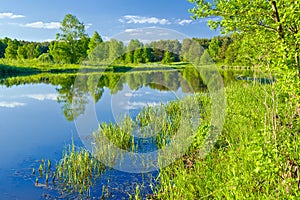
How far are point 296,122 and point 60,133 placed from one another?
26.9 ft

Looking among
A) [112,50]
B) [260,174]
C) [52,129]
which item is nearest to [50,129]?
[52,129]

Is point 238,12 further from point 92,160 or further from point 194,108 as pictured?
point 194,108

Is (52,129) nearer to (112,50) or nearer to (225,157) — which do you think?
(112,50)

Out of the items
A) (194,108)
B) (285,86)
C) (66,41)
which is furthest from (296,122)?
(66,41)

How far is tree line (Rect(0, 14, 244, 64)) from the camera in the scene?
6.80m

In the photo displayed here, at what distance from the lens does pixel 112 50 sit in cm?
719

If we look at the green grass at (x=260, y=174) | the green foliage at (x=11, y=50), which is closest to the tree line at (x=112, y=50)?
the green foliage at (x=11, y=50)

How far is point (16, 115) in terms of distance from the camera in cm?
1374

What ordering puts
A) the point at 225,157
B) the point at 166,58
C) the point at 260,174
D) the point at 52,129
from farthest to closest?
the point at 52,129, the point at 166,58, the point at 225,157, the point at 260,174

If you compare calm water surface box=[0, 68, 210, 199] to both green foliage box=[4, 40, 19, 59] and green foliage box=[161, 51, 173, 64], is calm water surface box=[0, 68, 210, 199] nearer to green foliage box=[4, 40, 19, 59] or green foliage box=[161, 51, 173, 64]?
green foliage box=[161, 51, 173, 64]

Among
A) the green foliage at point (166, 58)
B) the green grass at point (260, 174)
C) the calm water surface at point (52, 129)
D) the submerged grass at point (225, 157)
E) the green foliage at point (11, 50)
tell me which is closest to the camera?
the green grass at point (260, 174)

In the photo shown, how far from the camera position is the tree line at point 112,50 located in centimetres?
680

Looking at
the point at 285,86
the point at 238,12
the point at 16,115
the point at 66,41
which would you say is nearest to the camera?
the point at 285,86

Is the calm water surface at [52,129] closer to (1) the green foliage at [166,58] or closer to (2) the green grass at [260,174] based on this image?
(2) the green grass at [260,174]
